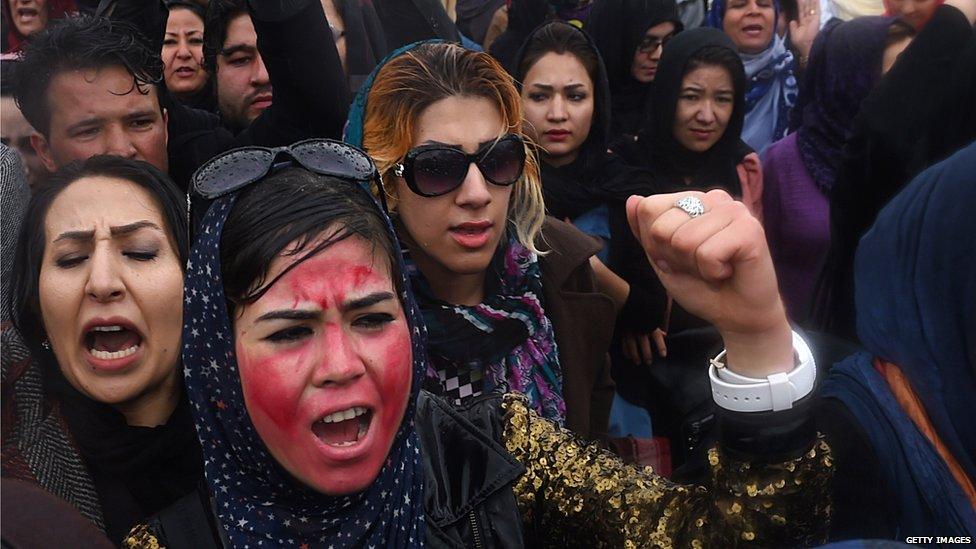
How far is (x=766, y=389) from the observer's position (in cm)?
158

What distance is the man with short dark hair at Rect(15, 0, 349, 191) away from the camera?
101 inches

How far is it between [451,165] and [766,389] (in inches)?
45.1

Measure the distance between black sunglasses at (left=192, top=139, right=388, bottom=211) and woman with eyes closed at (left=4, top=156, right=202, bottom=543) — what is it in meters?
0.46

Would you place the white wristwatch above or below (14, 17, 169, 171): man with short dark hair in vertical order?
below

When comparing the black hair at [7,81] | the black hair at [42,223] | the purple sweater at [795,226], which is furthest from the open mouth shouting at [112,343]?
the purple sweater at [795,226]

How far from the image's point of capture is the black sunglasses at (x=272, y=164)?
1659 millimetres

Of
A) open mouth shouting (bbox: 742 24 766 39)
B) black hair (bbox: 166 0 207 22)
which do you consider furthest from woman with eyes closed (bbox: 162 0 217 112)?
open mouth shouting (bbox: 742 24 766 39)

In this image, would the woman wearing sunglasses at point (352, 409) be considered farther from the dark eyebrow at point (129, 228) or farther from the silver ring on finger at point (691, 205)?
the dark eyebrow at point (129, 228)

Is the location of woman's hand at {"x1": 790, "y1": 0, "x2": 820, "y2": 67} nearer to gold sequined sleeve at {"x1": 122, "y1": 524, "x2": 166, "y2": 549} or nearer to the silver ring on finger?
the silver ring on finger

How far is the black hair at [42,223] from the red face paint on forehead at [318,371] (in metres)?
0.63

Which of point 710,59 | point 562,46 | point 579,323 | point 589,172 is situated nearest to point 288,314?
point 579,323

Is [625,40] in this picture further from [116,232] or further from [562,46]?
[116,232]

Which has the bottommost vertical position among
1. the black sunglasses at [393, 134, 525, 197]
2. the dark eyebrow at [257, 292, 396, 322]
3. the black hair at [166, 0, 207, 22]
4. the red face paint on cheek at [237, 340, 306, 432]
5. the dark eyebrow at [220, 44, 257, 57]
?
the red face paint on cheek at [237, 340, 306, 432]

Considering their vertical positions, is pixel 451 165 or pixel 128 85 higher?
pixel 128 85
